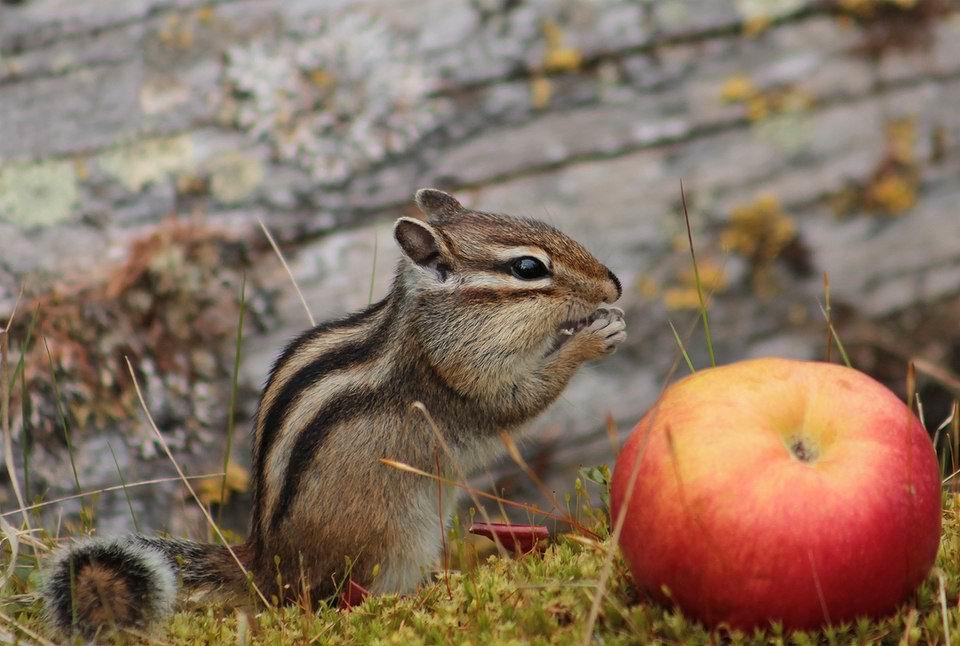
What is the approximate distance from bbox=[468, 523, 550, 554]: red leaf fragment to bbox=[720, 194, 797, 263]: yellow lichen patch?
2.61 meters

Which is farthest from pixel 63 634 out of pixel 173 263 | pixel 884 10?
pixel 884 10

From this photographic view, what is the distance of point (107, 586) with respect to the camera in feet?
10.6

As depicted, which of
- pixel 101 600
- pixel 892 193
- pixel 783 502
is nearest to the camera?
pixel 783 502

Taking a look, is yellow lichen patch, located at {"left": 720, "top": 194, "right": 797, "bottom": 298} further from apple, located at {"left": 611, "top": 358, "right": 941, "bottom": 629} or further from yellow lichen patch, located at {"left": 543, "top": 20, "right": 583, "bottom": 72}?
apple, located at {"left": 611, "top": 358, "right": 941, "bottom": 629}

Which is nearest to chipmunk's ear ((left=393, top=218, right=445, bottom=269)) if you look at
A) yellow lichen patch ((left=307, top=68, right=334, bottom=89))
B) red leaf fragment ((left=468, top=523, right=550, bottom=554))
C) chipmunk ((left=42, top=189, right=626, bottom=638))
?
chipmunk ((left=42, top=189, right=626, bottom=638))

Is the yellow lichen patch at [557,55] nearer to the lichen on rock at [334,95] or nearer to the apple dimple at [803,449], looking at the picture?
the lichen on rock at [334,95]

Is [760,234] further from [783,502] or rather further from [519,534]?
[783,502]

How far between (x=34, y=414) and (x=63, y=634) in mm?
1832

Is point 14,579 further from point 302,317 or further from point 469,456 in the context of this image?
point 302,317

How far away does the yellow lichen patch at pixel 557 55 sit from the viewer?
5539mm

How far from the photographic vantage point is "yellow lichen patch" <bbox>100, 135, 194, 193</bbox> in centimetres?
521

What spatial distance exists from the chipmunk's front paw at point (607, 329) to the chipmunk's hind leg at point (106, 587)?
1753 mm

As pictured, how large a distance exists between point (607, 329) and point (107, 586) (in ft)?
6.45

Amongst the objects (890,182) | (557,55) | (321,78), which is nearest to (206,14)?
(321,78)
